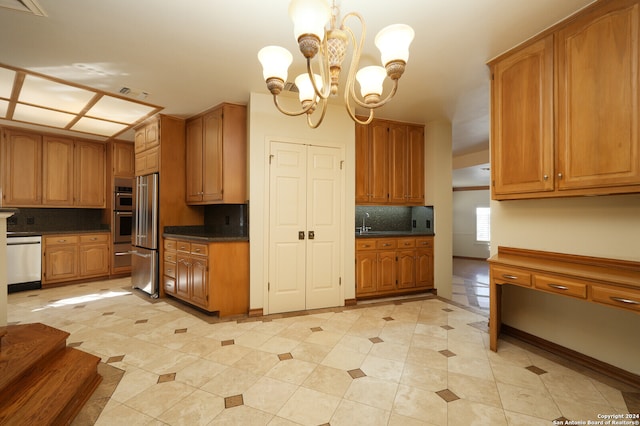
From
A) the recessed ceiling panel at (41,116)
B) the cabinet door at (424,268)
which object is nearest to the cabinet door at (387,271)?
the cabinet door at (424,268)

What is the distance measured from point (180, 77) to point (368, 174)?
8.62 ft

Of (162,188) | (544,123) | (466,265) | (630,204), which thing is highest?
(544,123)

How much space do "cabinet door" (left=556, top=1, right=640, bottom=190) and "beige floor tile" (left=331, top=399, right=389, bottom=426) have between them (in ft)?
6.98

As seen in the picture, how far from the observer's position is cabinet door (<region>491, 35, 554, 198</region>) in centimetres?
231

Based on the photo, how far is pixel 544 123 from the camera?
2326 mm

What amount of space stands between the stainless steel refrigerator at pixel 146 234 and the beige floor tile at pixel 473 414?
390 cm

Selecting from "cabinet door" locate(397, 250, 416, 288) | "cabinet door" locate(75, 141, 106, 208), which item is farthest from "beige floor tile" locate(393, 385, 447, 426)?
"cabinet door" locate(75, 141, 106, 208)

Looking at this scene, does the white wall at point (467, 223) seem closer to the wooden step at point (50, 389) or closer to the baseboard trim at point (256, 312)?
the baseboard trim at point (256, 312)

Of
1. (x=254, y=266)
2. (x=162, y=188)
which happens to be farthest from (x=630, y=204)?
(x=162, y=188)

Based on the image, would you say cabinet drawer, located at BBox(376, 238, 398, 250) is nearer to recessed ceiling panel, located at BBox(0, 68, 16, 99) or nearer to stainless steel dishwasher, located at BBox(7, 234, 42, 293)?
recessed ceiling panel, located at BBox(0, 68, 16, 99)

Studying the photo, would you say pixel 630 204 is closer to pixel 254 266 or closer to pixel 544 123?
pixel 544 123

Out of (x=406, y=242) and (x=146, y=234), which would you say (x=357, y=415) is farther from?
(x=146, y=234)

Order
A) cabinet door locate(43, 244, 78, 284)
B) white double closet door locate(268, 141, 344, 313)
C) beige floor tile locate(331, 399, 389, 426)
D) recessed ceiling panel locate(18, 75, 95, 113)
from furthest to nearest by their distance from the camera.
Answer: cabinet door locate(43, 244, 78, 284) < white double closet door locate(268, 141, 344, 313) < recessed ceiling panel locate(18, 75, 95, 113) < beige floor tile locate(331, 399, 389, 426)

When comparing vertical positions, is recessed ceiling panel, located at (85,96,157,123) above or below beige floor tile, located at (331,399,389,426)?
above
